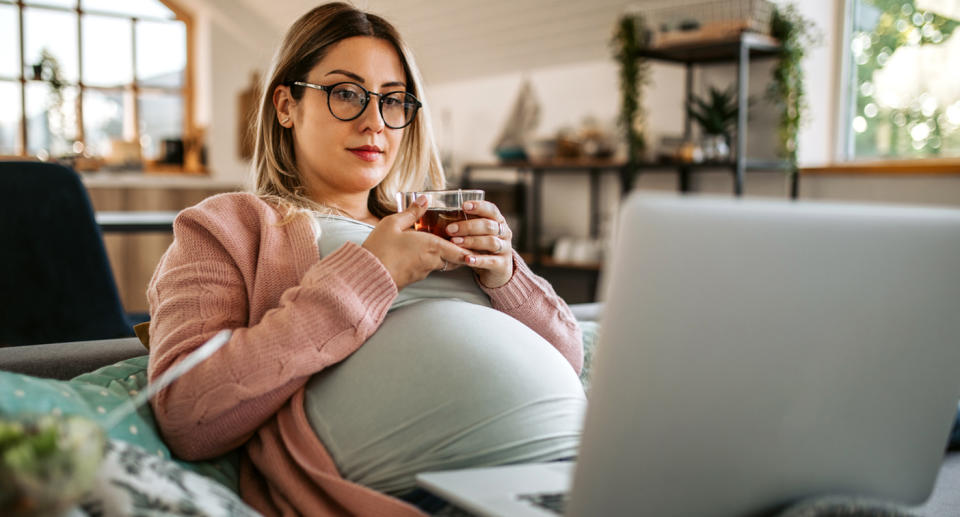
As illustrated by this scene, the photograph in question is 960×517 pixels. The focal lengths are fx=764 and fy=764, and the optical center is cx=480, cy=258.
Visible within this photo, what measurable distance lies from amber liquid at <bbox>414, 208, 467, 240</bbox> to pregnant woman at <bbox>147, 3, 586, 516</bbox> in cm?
2

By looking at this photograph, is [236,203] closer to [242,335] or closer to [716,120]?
[242,335]

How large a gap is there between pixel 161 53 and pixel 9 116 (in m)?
1.40

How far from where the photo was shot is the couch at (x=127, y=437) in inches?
28.5

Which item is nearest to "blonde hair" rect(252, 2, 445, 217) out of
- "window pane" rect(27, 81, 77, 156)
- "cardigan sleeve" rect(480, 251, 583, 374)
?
"cardigan sleeve" rect(480, 251, 583, 374)

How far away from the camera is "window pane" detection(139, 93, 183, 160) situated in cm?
700

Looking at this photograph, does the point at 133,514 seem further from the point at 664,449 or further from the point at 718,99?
the point at 718,99

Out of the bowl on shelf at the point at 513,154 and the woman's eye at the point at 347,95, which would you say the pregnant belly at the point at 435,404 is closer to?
the woman's eye at the point at 347,95

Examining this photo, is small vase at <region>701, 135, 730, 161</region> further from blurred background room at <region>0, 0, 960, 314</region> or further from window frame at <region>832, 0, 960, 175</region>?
window frame at <region>832, 0, 960, 175</region>

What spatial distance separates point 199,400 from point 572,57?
4.57 m

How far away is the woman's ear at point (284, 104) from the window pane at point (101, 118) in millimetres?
5949

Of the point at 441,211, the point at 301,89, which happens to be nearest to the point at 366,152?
the point at 301,89

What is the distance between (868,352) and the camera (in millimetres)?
710

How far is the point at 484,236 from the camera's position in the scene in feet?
3.75

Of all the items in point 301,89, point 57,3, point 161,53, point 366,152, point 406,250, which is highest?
point 57,3
